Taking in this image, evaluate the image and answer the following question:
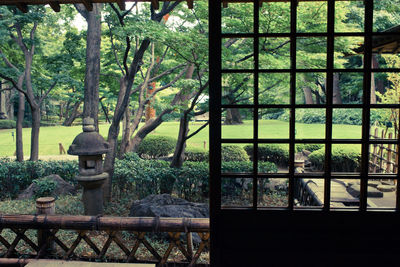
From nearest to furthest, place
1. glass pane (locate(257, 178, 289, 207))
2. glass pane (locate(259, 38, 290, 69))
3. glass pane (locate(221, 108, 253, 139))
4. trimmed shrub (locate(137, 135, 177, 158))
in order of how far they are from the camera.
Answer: glass pane (locate(259, 38, 290, 69)) < glass pane (locate(257, 178, 289, 207)) < trimmed shrub (locate(137, 135, 177, 158)) < glass pane (locate(221, 108, 253, 139))

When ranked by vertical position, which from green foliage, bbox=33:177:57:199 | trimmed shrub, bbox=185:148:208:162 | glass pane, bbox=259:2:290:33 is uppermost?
glass pane, bbox=259:2:290:33

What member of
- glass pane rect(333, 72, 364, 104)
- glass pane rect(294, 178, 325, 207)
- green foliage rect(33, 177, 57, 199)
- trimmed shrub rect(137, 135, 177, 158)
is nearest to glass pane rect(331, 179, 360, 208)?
glass pane rect(294, 178, 325, 207)

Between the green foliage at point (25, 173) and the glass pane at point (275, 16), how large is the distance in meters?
6.44

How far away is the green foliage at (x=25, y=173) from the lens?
959 centimetres

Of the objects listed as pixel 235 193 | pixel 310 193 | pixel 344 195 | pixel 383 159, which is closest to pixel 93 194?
pixel 235 193

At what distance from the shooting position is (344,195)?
24.4ft

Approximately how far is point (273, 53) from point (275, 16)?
1.27 metres

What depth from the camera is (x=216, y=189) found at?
272 cm

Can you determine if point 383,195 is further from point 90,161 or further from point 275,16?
point 90,161

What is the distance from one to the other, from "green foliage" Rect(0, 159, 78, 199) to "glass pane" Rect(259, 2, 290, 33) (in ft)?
21.1

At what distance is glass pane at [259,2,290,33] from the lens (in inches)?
301

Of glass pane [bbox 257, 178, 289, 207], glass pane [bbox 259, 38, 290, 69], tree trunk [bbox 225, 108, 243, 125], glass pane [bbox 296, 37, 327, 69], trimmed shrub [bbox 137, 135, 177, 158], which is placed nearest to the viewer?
glass pane [bbox 259, 38, 290, 69]

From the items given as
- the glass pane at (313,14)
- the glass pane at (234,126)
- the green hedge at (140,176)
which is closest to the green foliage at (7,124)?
the glass pane at (234,126)

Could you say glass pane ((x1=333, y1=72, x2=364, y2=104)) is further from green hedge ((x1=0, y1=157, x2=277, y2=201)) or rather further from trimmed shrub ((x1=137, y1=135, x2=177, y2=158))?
green hedge ((x1=0, y1=157, x2=277, y2=201))
